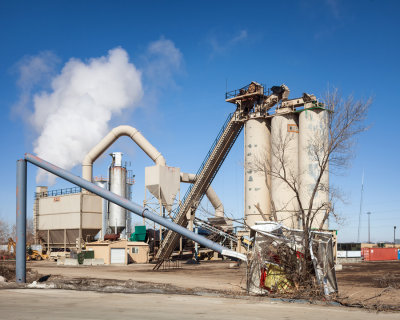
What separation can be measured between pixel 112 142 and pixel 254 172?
18320mm

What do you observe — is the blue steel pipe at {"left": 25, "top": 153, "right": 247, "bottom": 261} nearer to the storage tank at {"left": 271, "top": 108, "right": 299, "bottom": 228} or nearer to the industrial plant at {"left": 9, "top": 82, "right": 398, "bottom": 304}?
the industrial plant at {"left": 9, "top": 82, "right": 398, "bottom": 304}

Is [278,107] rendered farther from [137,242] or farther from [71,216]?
[71,216]

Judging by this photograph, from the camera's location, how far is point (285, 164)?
35562 millimetres

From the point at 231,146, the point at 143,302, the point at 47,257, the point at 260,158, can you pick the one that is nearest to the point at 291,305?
the point at 143,302

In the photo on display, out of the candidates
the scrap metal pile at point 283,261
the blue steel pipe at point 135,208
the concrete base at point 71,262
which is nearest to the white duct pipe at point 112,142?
the concrete base at point 71,262

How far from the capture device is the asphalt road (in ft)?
38.9

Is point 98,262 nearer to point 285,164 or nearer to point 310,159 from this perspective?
point 285,164

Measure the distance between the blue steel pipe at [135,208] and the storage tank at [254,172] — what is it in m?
19.6

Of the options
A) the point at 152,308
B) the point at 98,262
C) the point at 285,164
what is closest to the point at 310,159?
the point at 285,164

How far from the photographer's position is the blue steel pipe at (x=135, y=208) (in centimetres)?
1786

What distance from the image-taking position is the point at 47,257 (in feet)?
182

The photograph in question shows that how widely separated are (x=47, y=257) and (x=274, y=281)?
148 feet

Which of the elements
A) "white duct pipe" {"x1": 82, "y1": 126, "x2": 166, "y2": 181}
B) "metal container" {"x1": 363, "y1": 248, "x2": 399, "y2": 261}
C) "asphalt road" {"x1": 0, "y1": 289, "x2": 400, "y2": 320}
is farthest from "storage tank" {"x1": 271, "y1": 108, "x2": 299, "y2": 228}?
"metal container" {"x1": 363, "y1": 248, "x2": 399, "y2": 261}

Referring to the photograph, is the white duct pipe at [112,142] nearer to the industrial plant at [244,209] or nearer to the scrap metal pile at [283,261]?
the industrial plant at [244,209]
